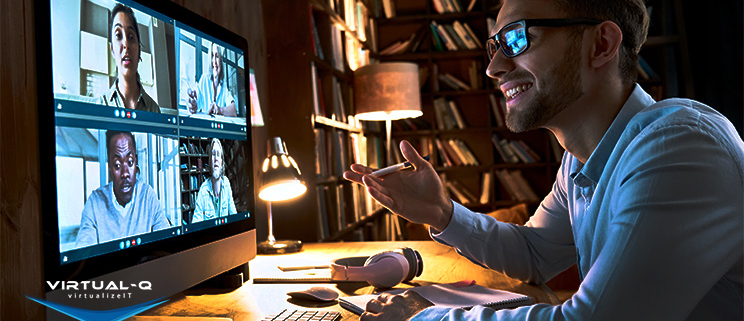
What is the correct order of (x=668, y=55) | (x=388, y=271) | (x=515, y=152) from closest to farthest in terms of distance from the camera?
(x=388, y=271)
(x=668, y=55)
(x=515, y=152)

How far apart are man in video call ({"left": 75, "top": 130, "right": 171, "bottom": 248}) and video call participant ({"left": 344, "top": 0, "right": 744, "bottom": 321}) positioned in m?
0.40

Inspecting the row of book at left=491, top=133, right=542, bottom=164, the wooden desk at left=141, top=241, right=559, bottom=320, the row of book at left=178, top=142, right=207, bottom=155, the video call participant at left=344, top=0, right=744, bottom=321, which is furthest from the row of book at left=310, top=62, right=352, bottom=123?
the row of book at left=491, top=133, right=542, bottom=164

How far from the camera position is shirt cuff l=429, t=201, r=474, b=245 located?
129 centimetres

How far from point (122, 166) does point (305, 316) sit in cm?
37

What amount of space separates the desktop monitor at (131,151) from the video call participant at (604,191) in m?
0.35

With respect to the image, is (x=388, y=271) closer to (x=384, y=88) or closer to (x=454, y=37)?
(x=384, y=88)

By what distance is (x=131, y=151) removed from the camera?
2.56 feet

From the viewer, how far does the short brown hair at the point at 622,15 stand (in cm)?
108

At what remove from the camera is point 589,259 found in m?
1.02

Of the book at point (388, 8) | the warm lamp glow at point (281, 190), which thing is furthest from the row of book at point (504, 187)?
the warm lamp glow at point (281, 190)

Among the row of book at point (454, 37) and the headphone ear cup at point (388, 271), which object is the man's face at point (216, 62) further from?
the row of book at point (454, 37)

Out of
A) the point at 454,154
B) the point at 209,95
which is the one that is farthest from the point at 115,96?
the point at 454,154

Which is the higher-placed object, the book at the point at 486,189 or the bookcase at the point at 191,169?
the bookcase at the point at 191,169

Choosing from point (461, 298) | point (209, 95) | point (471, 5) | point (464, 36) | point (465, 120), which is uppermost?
point (471, 5)
